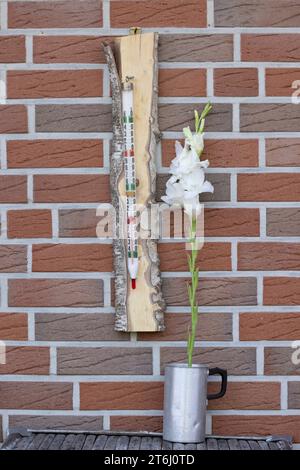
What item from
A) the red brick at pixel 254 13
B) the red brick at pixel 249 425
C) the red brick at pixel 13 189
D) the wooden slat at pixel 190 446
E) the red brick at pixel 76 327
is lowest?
the wooden slat at pixel 190 446

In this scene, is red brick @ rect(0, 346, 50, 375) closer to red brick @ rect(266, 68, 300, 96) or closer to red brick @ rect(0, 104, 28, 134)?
red brick @ rect(0, 104, 28, 134)

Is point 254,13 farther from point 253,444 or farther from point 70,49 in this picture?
point 253,444

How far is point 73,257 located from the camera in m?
1.83

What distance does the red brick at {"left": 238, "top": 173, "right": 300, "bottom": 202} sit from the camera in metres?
1.82

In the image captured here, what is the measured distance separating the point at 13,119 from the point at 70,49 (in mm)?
213

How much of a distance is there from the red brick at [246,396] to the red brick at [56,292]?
36cm

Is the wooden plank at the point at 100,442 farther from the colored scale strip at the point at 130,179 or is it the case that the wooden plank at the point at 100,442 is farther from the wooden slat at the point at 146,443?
the colored scale strip at the point at 130,179

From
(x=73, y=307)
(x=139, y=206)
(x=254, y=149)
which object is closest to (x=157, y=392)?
(x=73, y=307)

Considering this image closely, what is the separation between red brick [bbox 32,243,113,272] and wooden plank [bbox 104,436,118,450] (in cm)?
39

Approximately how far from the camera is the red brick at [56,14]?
5.97 feet

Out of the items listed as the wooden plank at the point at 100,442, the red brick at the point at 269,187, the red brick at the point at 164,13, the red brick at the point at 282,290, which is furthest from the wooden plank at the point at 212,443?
the red brick at the point at 164,13

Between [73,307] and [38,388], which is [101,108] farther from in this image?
[38,388]

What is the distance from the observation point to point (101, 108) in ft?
5.98

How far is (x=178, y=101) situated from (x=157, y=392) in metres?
0.69
